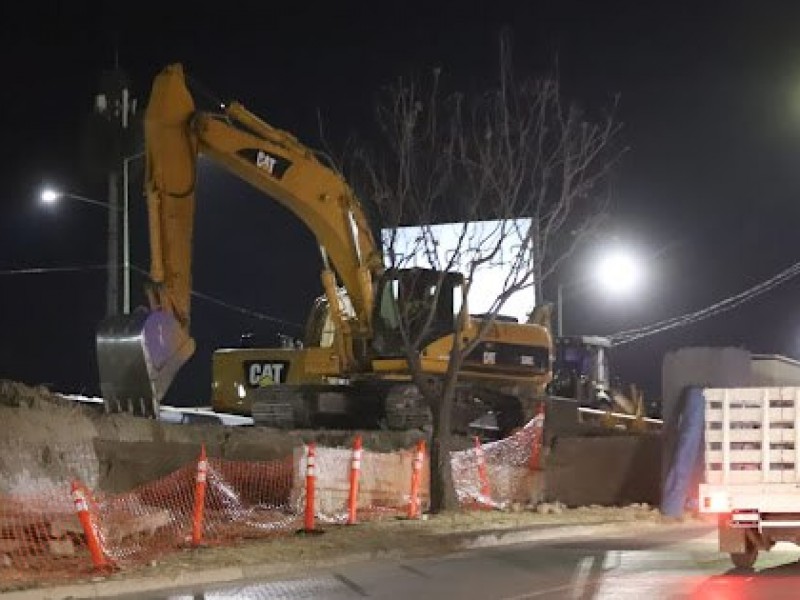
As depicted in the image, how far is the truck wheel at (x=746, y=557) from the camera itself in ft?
45.6

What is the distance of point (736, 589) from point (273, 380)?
17.2 meters

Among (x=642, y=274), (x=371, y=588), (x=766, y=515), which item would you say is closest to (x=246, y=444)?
(x=371, y=588)

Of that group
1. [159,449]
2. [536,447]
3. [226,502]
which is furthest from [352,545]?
[536,447]

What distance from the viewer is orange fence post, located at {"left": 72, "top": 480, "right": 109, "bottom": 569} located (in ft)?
41.8

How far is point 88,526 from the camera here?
12781 mm

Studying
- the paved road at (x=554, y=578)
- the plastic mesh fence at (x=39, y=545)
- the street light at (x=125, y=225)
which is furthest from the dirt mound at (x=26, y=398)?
the paved road at (x=554, y=578)

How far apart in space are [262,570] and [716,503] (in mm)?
5065

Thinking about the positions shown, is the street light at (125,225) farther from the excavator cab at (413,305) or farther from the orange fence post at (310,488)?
the orange fence post at (310,488)

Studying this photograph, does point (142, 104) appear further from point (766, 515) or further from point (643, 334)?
point (643, 334)

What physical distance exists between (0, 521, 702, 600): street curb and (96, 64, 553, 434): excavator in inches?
154

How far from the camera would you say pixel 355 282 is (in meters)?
23.2

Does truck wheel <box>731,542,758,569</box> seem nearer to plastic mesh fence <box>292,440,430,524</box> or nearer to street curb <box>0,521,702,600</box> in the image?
street curb <box>0,521,702,600</box>

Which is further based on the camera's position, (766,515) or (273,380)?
(273,380)

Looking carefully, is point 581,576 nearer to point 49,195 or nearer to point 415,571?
point 415,571
